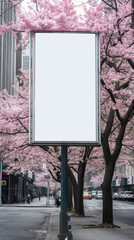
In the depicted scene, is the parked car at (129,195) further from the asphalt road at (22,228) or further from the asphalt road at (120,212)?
the asphalt road at (22,228)

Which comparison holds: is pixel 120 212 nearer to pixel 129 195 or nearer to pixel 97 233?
pixel 97 233

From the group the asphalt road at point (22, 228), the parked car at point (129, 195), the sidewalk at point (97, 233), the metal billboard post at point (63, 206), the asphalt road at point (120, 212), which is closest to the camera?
the metal billboard post at point (63, 206)

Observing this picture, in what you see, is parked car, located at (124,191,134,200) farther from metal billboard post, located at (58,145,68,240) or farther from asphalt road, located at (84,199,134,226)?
metal billboard post, located at (58,145,68,240)

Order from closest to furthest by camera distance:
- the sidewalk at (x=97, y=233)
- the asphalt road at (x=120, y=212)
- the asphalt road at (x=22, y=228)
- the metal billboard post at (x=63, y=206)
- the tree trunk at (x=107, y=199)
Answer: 1. the metal billboard post at (x=63, y=206)
2. the sidewalk at (x=97, y=233)
3. the asphalt road at (x=22, y=228)
4. the tree trunk at (x=107, y=199)
5. the asphalt road at (x=120, y=212)

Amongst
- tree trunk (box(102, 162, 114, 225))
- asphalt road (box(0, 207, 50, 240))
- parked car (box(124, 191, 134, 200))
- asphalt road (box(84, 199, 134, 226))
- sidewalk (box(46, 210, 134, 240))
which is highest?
tree trunk (box(102, 162, 114, 225))

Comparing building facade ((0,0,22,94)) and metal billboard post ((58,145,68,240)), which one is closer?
metal billboard post ((58,145,68,240))

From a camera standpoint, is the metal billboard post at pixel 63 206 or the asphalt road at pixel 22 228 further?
the asphalt road at pixel 22 228

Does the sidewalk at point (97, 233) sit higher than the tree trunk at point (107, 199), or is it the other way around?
the tree trunk at point (107, 199)

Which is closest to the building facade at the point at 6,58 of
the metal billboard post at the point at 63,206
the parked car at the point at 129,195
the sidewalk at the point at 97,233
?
the parked car at the point at 129,195

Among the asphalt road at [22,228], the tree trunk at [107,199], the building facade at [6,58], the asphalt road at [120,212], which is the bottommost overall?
the asphalt road at [120,212]

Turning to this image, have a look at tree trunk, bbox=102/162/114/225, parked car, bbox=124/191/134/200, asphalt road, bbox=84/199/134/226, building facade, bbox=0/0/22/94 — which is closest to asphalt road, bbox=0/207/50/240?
tree trunk, bbox=102/162/114/225

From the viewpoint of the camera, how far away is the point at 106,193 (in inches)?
689

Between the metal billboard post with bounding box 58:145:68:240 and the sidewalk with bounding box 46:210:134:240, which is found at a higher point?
the metal billboard post with bounding box 58:145:68:240

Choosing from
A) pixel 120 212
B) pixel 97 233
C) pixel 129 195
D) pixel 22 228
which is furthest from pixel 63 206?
pixel 129 195
